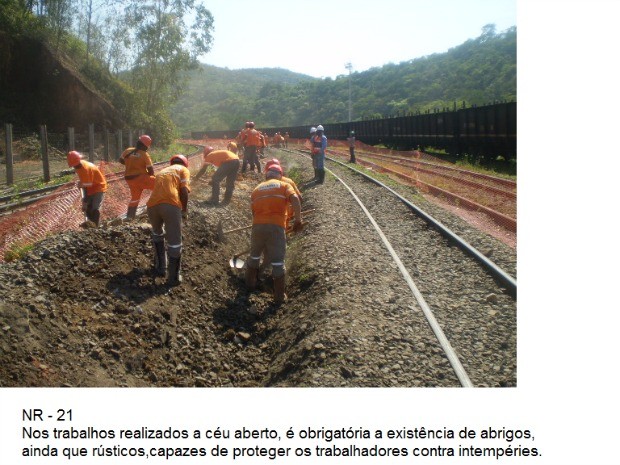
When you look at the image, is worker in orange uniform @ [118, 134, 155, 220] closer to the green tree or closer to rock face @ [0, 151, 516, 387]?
rock face @ [0, 151, 516, 387]

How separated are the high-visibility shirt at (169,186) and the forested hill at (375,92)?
41488 mm

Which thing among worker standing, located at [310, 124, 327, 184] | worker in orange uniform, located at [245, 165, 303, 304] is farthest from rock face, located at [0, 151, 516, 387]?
worker standing, located at [310, 124, 327, 184]

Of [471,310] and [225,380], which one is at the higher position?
[471,310]

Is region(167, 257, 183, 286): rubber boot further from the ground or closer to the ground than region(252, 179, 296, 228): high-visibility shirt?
closer to the ground

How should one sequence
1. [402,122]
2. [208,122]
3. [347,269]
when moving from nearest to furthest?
[347,269] < [402,122] < [208,122]

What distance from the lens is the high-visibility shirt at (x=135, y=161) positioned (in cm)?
818

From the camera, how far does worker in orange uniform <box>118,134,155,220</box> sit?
8.16 m

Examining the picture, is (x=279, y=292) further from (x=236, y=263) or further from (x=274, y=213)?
(x=236, y=263)

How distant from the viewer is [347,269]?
21.9 ft

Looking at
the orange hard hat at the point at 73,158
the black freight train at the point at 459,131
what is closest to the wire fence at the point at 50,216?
the orange hard hat at the point at 73,158

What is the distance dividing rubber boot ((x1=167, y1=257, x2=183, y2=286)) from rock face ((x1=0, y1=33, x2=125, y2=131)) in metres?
24.2
